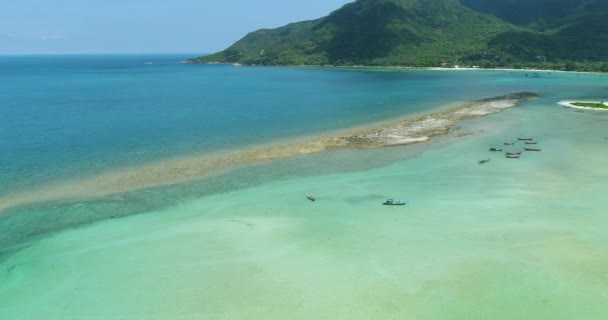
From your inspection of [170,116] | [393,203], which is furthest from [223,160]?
[170,116]

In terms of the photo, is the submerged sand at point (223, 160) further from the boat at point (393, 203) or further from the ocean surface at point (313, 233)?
the boat at point (393, 203)

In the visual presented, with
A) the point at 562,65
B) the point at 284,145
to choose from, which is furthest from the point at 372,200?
the point at 562,65

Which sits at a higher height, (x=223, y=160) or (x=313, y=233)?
(x=223, y=160)

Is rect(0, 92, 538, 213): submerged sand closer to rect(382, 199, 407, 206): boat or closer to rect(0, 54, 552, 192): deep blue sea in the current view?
rect(0, 54, 552, 192): deep blue sea

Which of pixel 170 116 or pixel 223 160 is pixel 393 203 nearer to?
pixel 223 160

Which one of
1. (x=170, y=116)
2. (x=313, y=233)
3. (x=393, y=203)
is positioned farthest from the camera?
(x=170, y=116)

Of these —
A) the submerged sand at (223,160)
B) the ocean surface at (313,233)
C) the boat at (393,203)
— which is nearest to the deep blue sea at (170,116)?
the ocean surface at (313,233)
